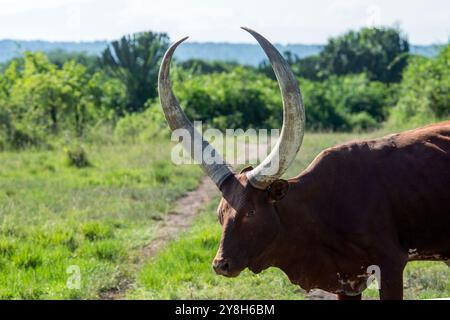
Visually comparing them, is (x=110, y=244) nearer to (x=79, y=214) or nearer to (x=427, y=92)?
(x=79, y=214)

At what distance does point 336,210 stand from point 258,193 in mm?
548

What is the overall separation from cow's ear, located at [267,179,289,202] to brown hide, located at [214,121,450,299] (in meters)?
0.01

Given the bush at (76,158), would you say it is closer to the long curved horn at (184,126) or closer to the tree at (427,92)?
the long curved horn at (184,126)

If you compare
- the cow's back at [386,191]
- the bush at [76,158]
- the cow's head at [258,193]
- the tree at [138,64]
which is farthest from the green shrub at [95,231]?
the tree at [138,64]

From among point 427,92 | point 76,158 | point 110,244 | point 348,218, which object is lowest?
point 110,244

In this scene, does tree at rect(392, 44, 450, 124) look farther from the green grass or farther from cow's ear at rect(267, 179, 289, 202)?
cow's ear at rect(267, 179, 289, 202)

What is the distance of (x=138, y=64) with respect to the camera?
32719mm

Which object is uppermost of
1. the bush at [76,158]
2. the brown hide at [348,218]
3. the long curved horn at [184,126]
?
the long curved horn at [184,126]

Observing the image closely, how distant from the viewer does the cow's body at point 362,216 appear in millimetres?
5035

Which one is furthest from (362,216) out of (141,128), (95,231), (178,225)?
(141,128)

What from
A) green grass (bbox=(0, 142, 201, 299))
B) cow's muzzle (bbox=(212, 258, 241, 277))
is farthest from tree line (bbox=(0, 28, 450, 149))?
cow's muzzle (bbox=(212, 258, 241, 277))

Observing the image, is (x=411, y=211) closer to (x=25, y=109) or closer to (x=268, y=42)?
(x=268, y=42)
